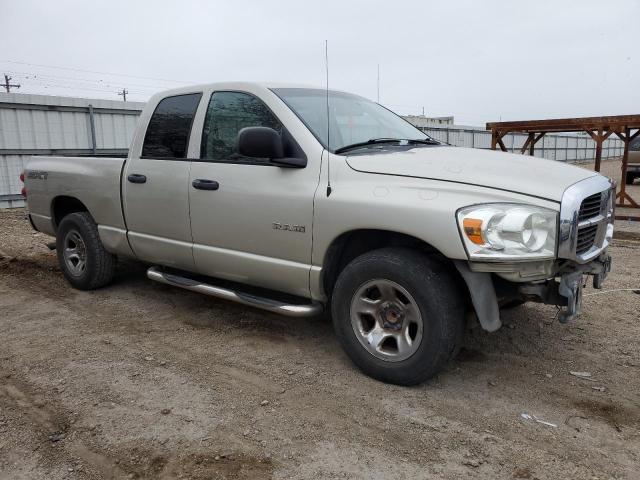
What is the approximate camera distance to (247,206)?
3900 mm

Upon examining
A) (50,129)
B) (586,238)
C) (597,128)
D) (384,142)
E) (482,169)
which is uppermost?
(50,129)

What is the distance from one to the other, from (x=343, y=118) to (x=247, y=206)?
3.35ft

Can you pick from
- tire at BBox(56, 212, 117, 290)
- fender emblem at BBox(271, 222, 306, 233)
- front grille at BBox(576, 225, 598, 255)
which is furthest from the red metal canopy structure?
tire at BBox(56, 212, 117, 290)

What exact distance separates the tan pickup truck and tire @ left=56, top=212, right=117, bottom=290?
1.44ft

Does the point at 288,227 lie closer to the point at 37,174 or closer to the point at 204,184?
the point at 204,184

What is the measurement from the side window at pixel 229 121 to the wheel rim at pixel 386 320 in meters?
1.30

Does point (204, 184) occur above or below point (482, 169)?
below

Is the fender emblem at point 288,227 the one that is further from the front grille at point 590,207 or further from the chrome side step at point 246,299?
the front grille at point 590,207

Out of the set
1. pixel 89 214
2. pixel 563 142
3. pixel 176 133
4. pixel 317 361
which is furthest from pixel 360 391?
pixel 563 142

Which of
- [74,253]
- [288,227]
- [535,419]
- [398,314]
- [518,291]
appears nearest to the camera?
[535,419]

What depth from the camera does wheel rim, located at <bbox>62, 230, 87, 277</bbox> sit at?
551 centimetres

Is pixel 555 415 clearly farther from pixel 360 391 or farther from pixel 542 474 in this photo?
pixel 360 391

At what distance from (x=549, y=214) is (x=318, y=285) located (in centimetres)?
152

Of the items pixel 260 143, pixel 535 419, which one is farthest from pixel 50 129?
pixel 535 419
